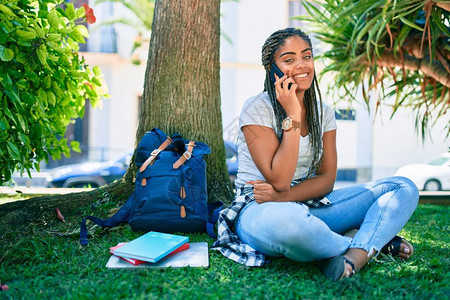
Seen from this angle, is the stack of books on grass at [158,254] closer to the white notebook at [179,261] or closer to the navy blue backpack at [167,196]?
the white notebook at [179,261]

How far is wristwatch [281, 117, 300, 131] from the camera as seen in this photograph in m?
2.06

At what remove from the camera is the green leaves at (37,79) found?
2.18 metres

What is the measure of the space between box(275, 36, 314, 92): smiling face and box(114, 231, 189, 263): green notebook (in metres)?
0.98

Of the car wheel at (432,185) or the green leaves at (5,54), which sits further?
the car wheel at (432,185)

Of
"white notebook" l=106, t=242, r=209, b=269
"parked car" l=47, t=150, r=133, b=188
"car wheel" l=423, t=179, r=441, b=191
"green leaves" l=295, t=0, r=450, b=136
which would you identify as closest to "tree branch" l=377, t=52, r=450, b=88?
"green leaves" l=295, t=0, r=450, b=136

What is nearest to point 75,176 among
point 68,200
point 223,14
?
point 68,200

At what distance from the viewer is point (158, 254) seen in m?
1.98

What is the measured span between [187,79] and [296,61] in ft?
3.25

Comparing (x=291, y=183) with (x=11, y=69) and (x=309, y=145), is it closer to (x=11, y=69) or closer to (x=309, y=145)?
(x=309, y=145)

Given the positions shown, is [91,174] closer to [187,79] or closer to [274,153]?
[187,79]

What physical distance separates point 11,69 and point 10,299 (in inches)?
47.7

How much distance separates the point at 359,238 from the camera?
1957 millimetres

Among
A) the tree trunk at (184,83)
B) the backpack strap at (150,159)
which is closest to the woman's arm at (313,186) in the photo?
the backpack strap at (150,159)

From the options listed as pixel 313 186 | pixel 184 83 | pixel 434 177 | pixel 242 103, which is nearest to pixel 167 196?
pixel 313 186
